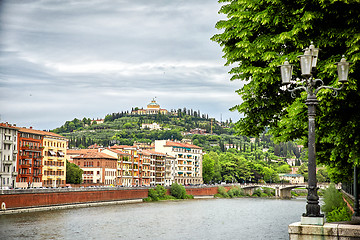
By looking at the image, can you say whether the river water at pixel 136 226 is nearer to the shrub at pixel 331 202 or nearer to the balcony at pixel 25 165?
the shrub at pixel 331 202

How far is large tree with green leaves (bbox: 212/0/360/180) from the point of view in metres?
16.1

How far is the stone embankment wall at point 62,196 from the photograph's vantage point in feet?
223

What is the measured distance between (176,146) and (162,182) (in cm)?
1696

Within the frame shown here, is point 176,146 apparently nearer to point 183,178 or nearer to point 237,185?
point 183,178

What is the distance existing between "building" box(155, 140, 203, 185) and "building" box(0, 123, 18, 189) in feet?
255

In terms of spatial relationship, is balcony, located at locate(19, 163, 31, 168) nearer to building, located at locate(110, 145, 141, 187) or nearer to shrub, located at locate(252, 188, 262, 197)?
building, located at locate(110, 145, 141, 187)

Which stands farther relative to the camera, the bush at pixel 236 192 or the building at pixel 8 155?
the bush at pixel 236 192

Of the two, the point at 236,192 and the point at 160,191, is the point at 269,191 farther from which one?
the point at 160,191

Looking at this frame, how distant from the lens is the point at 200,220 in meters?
67.3

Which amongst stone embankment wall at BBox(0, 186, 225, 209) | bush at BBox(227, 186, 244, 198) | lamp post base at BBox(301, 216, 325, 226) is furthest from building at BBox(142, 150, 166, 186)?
lamp post base at BBox(301, 216, 325, 226)

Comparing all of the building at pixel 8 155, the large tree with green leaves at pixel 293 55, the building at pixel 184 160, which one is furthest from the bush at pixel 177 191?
the large tree with green leaves at pixel 293 55

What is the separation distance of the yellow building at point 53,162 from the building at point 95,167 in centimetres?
1169

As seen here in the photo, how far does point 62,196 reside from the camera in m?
81.9

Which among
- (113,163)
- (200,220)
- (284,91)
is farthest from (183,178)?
(284,91)
